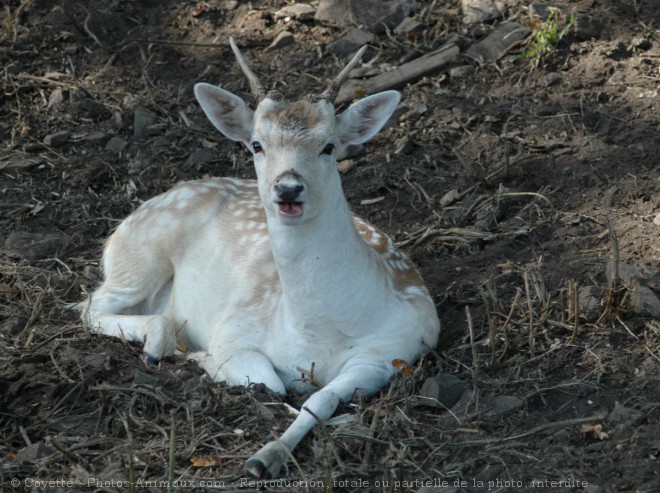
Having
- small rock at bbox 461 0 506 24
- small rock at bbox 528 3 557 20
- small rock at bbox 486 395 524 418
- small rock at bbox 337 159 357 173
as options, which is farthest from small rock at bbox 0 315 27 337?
small rock at bbox 528 3 557 20

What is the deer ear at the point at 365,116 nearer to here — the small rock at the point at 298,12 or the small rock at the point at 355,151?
the small rock at the point at 355,151

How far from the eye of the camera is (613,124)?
6.98 meters

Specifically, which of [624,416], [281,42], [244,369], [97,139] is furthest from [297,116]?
[281,42]

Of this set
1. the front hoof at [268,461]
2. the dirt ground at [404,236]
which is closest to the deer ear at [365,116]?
the dirt ground at [404,236]

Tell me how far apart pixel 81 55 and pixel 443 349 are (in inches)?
174

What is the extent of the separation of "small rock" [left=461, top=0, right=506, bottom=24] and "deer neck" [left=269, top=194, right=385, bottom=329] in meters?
3.48

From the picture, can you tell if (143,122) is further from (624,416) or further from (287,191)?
(624,416)

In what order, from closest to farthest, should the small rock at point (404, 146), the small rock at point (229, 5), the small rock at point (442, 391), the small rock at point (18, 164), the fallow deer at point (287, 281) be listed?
the small rock at point (442, 391) < the fallow deer at point (287, 281) < the small rock at point (404, 146) < the small rock at point (18, 164) < the small rock at point (229, 5)

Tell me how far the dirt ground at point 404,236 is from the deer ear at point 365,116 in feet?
3.44

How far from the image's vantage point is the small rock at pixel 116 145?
7621 mm

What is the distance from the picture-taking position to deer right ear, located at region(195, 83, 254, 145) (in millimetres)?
5301

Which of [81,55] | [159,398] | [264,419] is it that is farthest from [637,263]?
[81,55]

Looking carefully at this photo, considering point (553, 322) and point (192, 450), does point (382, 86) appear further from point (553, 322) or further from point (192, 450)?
point (192, 450)

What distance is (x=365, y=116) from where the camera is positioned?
17.5ft
